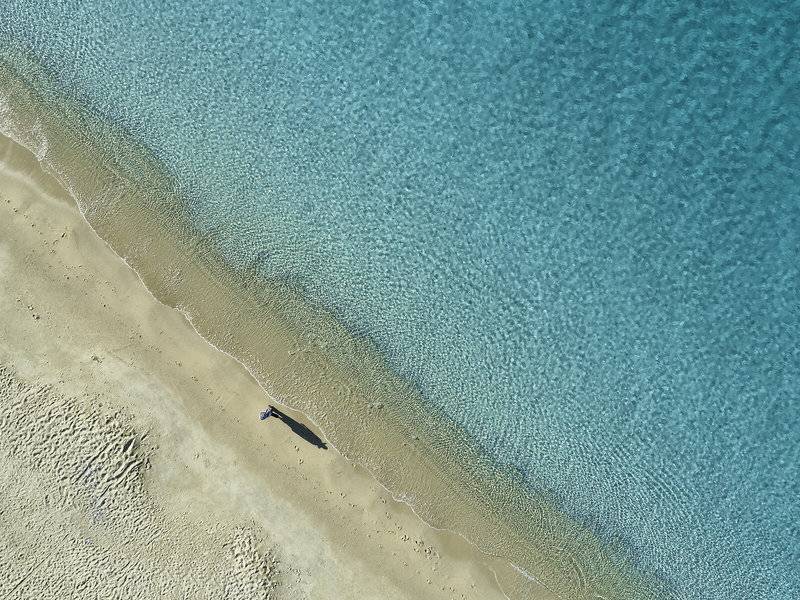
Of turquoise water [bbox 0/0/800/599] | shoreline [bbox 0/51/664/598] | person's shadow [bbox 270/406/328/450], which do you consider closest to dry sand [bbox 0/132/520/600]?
person's shadow [bbox 270/406/328/450]

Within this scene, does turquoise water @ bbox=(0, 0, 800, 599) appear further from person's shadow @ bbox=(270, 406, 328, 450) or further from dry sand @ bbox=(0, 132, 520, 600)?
dry sand @ bbox=(0, 132, 520, 600)

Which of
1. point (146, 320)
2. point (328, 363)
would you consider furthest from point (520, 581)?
point (146, 320)

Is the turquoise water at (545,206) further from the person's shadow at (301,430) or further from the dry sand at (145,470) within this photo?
the dry sand at (145,470)

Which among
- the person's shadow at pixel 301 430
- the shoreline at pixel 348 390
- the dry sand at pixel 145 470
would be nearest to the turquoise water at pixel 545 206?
the shoreline at pixel 348 390

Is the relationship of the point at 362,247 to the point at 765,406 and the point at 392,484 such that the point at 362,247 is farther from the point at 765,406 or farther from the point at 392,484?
the point at 765,406

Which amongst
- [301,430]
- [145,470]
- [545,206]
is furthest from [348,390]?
[545,206]
